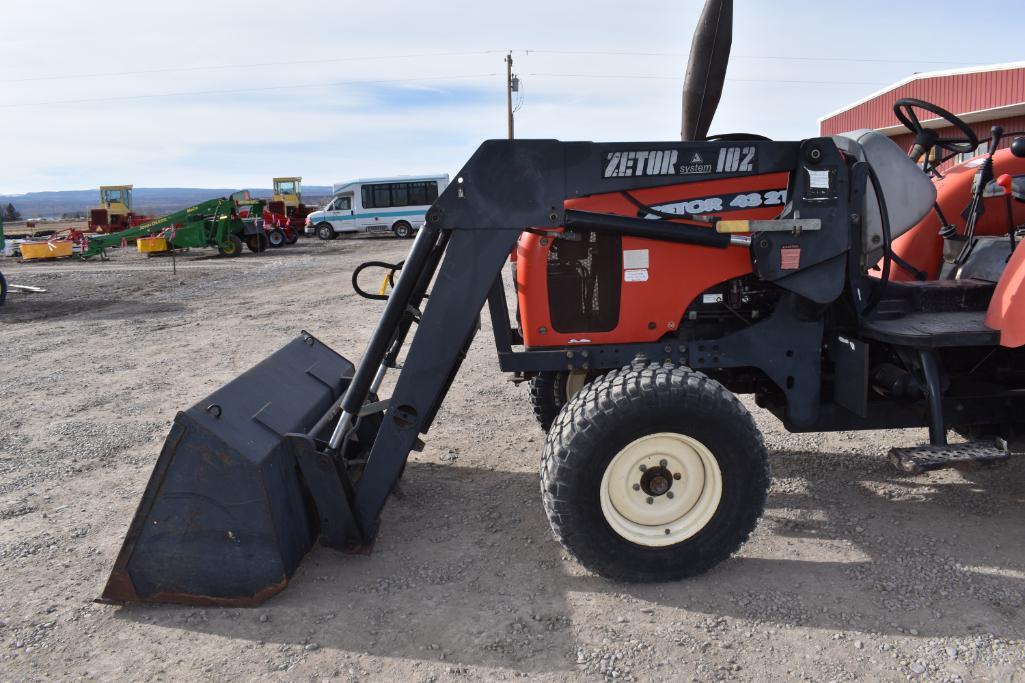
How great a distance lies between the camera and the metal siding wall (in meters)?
18.9

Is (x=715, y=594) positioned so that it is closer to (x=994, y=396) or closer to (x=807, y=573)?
(x=807, y=573)

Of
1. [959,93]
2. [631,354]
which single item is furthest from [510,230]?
[959,93]

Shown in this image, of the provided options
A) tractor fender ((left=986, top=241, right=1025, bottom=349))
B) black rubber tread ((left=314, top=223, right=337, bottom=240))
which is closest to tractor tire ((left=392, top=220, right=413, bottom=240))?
black rubber tread ((left=314, top=223, right=337, bottom=240))

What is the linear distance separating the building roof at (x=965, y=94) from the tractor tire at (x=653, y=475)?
662 inches

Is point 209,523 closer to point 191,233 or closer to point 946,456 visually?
point 946,456

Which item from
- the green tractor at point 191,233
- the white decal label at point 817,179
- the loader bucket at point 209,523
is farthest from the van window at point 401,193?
the loader bucket at point 209,523

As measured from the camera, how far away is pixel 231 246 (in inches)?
851

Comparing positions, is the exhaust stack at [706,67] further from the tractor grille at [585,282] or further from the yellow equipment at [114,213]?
the yellow equipment at [114,213]

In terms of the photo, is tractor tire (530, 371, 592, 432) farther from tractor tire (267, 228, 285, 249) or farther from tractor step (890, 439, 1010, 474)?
tractor tire (267, 228, 285, 249)

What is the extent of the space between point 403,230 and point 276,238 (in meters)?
5.48

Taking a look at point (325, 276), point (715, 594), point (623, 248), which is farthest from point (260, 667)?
point (325, 276)

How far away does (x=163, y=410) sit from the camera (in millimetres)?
5902

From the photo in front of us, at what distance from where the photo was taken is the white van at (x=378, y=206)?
93.5 feet

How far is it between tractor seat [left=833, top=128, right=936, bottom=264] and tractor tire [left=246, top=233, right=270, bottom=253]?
68.9 feet
